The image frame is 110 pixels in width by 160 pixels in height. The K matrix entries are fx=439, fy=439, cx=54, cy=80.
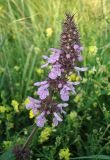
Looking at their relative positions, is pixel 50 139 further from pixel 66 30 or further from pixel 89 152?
pixel 66 30

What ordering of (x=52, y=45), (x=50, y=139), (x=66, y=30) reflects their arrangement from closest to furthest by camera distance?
(x=66, y=30) → (x=50, y=139) → (x=52, y=45)

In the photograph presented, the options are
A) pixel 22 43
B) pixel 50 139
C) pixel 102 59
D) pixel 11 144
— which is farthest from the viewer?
pixel 22 43

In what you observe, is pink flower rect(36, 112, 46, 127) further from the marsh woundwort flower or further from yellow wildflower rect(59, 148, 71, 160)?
yellow wildflower rect(59, 148, 71, 160)

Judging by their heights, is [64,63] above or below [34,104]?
above

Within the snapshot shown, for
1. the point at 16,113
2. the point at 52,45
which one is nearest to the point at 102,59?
the point at 52,45

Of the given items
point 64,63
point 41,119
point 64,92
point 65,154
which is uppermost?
point 64,63

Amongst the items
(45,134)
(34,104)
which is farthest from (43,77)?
(34,104)

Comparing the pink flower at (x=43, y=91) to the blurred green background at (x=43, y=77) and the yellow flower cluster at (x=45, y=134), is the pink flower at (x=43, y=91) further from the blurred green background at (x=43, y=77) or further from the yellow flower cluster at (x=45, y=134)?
the yellow flower cluster at (x=45, y=134)

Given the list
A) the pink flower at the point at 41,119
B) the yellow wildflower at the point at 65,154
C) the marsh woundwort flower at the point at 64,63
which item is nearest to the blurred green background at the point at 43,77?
the yellow wildflower at the point at 65,154

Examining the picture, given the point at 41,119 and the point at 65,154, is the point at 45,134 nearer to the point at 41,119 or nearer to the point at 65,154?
the point at 65,154
